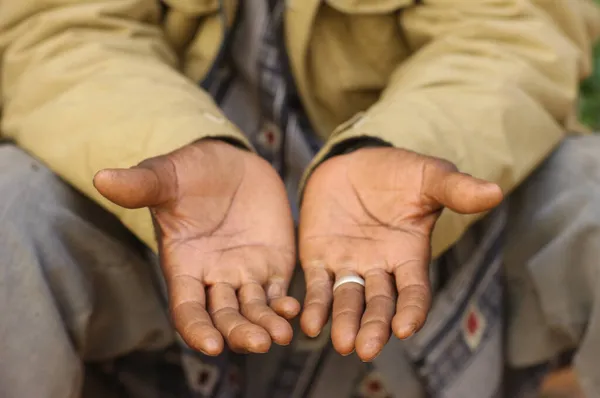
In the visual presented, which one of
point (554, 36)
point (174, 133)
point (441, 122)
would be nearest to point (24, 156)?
point (174, 133)

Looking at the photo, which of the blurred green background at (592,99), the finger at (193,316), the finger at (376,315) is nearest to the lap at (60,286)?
the finger at (193,316)

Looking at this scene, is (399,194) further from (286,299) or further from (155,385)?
(155,385)

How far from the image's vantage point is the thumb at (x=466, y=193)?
45 cm

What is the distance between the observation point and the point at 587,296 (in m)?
0.61

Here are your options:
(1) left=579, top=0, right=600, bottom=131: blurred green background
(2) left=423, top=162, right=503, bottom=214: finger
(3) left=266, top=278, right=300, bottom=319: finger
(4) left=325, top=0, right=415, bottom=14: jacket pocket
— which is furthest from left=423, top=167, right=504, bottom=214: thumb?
(1) left=579, top=0, right=600, bottom=131: blurred green background

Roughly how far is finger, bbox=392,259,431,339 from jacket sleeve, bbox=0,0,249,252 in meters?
0.18

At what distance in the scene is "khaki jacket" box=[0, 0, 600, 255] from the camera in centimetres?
58

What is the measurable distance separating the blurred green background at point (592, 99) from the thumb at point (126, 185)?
37.4 inches

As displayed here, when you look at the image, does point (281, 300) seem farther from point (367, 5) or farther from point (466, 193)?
point (367, 5)

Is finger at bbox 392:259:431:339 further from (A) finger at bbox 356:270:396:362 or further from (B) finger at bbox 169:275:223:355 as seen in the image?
(B) finger at bbox 169:275:223:355

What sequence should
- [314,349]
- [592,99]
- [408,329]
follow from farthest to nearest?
[592,99] < [314,349] < [408,329]

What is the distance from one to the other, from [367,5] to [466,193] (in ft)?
0.95

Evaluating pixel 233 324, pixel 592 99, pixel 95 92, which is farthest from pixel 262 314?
pixel 592 99

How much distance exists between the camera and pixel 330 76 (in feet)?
2.31
